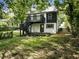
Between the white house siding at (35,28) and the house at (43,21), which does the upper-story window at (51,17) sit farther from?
the white house siding at (35,28)

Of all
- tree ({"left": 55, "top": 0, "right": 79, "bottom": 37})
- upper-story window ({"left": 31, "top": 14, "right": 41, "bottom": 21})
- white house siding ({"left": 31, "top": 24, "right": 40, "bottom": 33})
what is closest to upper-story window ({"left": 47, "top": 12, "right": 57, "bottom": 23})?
upper-story window ({"left": 31, "top": 14, "right": 41, "bottom": 21})

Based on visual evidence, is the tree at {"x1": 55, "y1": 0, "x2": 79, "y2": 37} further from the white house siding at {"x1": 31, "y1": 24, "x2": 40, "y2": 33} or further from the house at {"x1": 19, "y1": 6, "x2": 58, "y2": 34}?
the white house siding at {"x1": 31, "y1": 24, "x2": 40, "y2": 33}

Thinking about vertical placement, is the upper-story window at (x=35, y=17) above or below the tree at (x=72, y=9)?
below

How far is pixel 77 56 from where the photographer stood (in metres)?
14.7

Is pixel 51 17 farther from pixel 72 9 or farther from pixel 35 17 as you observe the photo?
pixel 72 9

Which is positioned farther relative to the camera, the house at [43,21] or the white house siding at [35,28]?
the white house siding at [35,28]

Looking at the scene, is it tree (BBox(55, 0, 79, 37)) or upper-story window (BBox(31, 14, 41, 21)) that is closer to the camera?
tree (BBox(55, 0, 79, 37))

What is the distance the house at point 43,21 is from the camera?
132 feet

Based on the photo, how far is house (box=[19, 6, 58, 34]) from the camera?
40.3m

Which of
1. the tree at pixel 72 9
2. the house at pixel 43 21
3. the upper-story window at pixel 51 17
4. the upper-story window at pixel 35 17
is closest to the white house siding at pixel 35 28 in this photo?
the house at pixel 43 21

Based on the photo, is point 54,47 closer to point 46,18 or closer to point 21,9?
point 21,9

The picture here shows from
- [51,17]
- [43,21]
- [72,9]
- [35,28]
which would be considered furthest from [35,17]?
[72,9]

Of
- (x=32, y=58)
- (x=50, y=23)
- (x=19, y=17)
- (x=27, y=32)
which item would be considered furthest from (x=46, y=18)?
(x=32, y=58)

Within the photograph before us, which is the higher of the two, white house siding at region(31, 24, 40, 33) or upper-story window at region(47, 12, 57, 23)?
upper-story window at region(47, 12, 57, 23)
